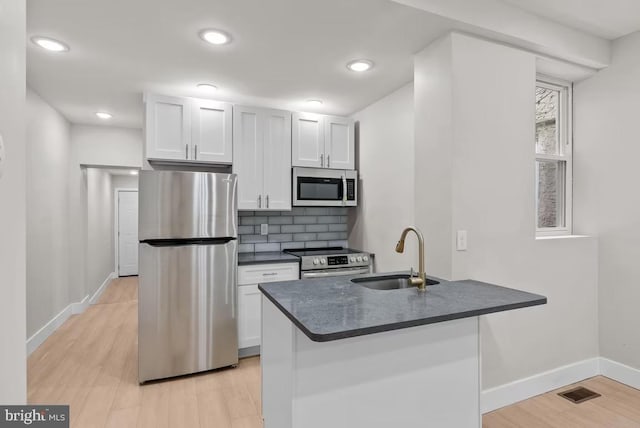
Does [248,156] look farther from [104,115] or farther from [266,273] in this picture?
[104,115]

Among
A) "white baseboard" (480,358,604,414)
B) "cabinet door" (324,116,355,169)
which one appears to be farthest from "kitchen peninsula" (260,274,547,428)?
"cabinet door" (324,116,355,169)

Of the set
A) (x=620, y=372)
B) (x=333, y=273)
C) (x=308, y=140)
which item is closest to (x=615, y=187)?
(x=620, y=372)

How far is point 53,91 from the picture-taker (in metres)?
3.16

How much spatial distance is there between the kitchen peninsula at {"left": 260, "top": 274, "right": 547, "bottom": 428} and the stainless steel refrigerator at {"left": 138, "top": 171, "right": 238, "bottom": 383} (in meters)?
1.26

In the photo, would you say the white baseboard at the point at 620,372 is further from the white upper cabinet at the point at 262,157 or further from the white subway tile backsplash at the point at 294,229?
the white upper cabinet at the point at 262,157

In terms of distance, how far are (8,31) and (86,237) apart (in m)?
4.32

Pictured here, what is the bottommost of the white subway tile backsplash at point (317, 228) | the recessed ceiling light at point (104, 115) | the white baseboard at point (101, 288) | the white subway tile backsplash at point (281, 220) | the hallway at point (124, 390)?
the hallway at point (124, 390)

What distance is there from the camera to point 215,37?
219cm

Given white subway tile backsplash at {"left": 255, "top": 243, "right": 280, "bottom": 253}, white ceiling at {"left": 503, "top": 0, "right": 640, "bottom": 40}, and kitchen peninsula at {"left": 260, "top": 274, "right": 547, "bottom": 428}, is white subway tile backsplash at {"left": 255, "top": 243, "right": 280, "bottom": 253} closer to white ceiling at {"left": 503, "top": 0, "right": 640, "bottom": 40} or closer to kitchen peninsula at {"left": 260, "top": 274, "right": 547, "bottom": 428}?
kitchen peninsula at {"left": 260, "top": 274, "right": 547, "bottom": 428}

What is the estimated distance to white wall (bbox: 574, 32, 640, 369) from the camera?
2.46m

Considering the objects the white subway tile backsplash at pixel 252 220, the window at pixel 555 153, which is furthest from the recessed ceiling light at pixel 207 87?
the window at pixel 555 153

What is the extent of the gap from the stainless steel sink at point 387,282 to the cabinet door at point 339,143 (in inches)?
74.2

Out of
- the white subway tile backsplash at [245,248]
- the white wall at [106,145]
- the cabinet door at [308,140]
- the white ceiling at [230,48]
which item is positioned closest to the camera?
the white ceiling at [230,48]

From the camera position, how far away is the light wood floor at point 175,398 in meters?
2.14
